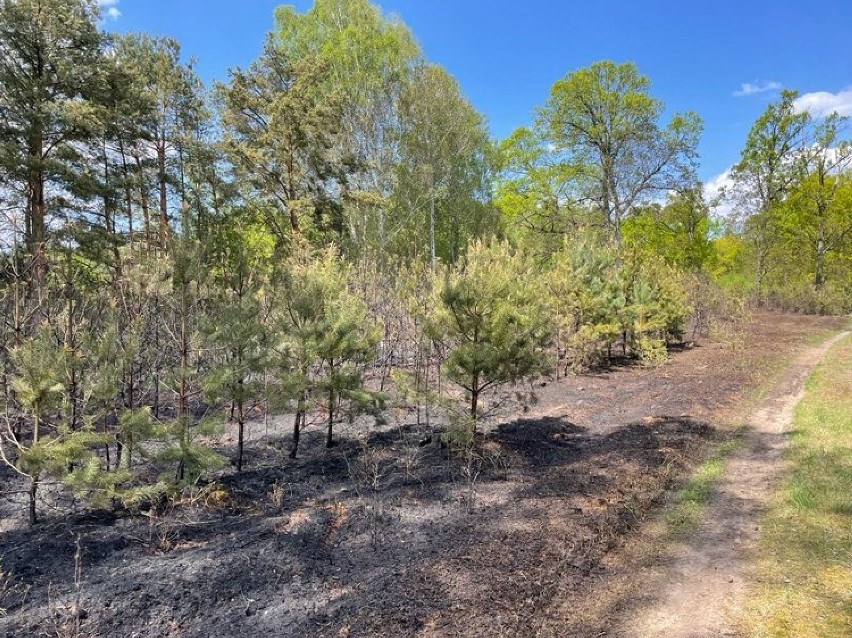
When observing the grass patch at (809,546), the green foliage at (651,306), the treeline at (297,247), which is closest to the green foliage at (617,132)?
the treeline at (297,247)

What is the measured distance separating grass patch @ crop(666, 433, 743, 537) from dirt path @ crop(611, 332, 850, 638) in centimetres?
8

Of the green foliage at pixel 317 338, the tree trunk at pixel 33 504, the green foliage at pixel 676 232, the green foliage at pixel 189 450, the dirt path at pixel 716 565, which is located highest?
the green foliage at pixel 676 232

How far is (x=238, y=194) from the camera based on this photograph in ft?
55.4

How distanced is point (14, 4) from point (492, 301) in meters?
13.0

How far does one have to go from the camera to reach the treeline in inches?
193

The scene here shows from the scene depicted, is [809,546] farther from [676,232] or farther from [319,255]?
[676,232]

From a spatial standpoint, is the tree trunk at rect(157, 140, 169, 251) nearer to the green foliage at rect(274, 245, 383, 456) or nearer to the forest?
the forest

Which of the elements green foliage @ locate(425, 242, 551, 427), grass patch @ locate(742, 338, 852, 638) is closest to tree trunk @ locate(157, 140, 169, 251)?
green foliage @ locate(425, 242, 551, 427)

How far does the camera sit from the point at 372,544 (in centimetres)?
396

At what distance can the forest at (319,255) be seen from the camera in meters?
4.91

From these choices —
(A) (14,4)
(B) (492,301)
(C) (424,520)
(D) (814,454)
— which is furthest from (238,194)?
(D) (814,454)

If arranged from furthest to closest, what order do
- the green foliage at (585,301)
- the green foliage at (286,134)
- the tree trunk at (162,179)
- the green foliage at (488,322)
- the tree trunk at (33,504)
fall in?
the tree trunk at (162,179), the green foliage at (286,134), the green foliage at (585,301), the green foliage at (488,322), the tree trunk at (33,504)

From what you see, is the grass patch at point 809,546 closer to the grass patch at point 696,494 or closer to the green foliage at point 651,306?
the grass patch at point 696,494

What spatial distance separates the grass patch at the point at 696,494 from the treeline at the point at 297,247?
2.09 m
